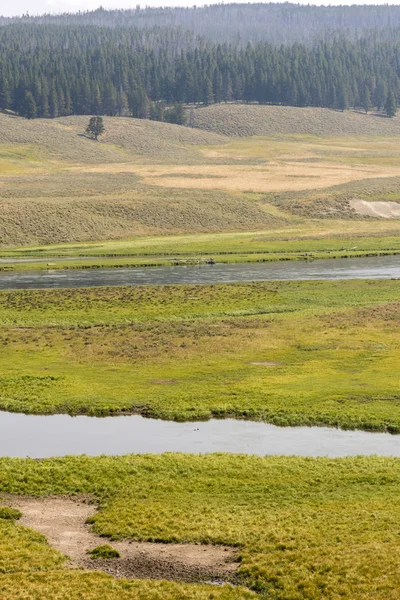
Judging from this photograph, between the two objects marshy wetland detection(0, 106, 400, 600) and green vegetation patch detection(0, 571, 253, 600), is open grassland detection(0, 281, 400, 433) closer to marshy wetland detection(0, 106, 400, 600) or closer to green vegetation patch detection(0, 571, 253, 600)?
marshy wetland detection(0, 106, 400, 600)

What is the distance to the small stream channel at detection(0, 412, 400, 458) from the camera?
3712cm

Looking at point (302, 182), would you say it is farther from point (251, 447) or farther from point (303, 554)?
point (303, 554)

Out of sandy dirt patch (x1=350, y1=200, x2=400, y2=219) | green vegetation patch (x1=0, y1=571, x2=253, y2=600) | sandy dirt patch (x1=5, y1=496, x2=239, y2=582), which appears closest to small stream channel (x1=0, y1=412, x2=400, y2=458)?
sandy dirt patch (x1=5, y1=496, x2=239, y2=582)

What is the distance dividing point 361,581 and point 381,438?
14528 mm

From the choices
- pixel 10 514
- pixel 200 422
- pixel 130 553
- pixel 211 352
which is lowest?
pixel 211 352

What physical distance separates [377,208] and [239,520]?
364 feet

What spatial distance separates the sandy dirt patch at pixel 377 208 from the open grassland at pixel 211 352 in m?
56.9

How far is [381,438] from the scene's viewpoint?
38.5 m

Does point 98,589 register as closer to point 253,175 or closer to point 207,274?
point 207,274

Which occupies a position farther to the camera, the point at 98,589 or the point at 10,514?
the point at 10,514

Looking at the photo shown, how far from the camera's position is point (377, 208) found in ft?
445

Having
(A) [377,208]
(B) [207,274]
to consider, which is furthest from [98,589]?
(A) [377,208]

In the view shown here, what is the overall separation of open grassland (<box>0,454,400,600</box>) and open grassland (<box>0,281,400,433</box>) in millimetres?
7439

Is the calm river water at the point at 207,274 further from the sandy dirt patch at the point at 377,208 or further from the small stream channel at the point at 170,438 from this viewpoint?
the sandy dirt patch at the point at 377,208
